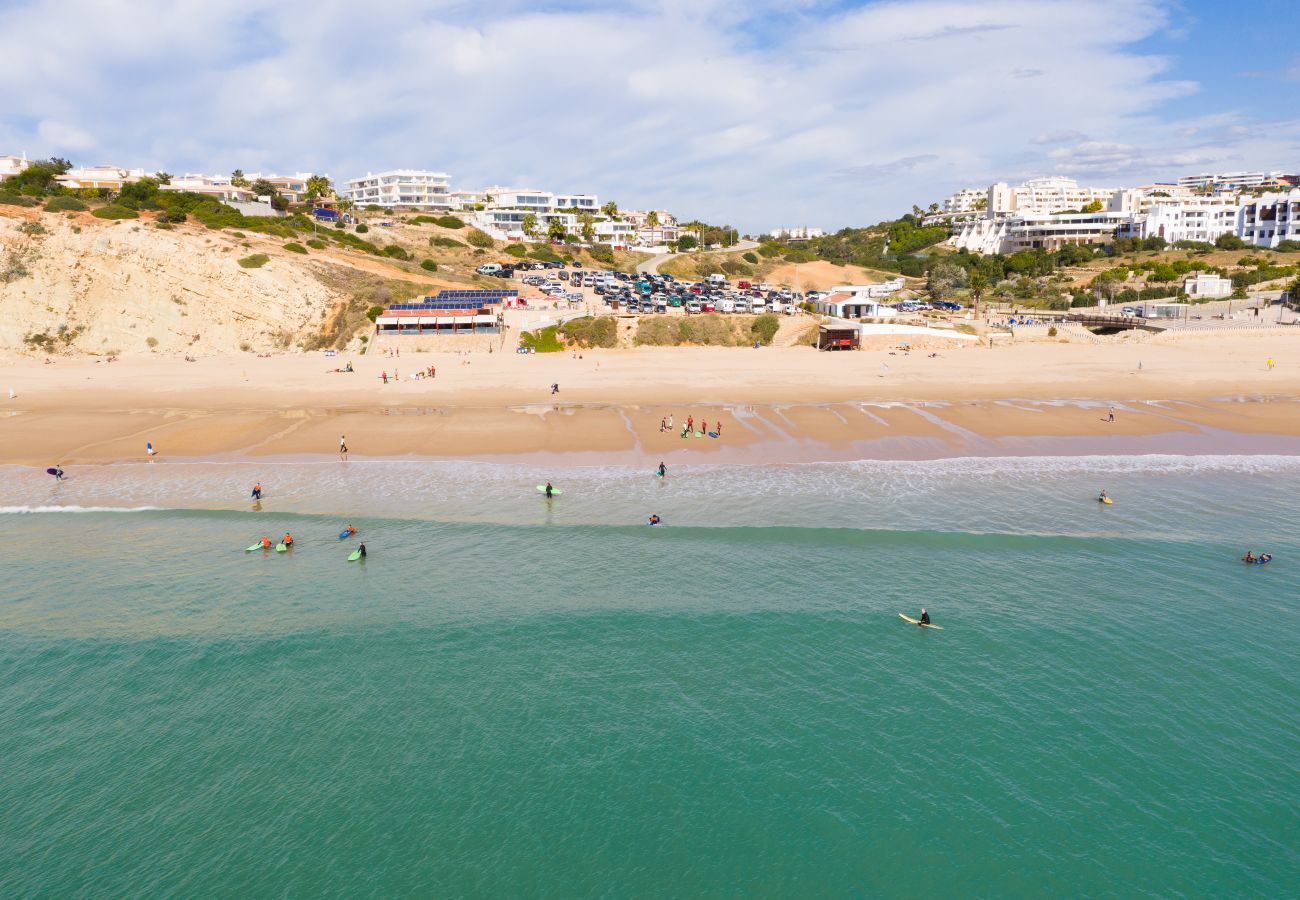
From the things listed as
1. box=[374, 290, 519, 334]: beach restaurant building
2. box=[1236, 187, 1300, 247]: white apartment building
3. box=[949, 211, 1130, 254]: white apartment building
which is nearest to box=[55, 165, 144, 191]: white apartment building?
box=[374, 290, 519, 334]: beach restaurant building

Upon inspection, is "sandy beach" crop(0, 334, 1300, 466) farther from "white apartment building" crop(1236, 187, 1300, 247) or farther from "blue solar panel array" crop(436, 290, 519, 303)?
"white apartment building" crop(1236, 187, 1300, 247)

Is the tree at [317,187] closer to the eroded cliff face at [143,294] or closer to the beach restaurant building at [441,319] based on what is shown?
the eroded cliff face at [143,294]

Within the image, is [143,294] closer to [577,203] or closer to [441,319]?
[441,319]

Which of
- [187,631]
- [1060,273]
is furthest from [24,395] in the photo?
[1060,273]

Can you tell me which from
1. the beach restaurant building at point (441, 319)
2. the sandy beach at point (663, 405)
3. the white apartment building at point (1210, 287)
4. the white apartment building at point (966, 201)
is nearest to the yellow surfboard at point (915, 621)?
the sandy beach at point (663, 405)

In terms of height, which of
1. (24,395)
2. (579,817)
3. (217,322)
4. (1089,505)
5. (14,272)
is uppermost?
(14,272)

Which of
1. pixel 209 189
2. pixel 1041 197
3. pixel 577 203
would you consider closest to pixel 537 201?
pixel 577 203

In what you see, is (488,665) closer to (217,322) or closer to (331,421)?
(331,421)
